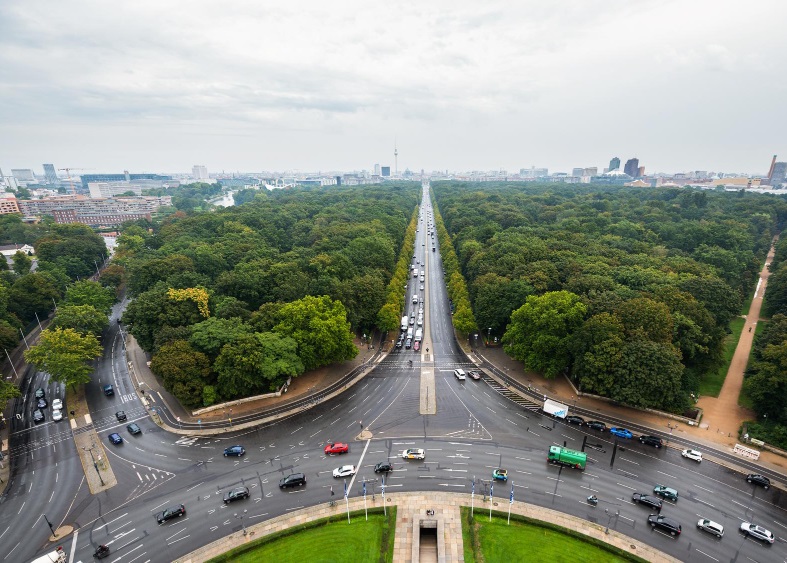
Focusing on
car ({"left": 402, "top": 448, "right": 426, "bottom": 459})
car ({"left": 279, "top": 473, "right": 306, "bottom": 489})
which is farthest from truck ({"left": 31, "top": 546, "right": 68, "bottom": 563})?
car ({"left": 402, "top": 448, "right": 426, "bottom": 459})

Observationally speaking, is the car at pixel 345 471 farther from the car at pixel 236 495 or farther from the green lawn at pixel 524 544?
the green lawn at pixel 524 544

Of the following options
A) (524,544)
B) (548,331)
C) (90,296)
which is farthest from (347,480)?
(90,296)

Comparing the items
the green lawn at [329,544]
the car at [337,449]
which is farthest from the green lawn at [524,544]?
the car at [337,449]

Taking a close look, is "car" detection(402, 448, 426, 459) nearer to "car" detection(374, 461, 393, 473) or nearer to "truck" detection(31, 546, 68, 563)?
"car" detection(374, 461, 393, 473)

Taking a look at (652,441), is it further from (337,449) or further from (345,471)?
(337,449)

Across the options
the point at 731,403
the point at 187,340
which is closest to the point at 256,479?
the point at 187,340

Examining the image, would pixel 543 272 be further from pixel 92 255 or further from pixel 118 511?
pixel 92 255
